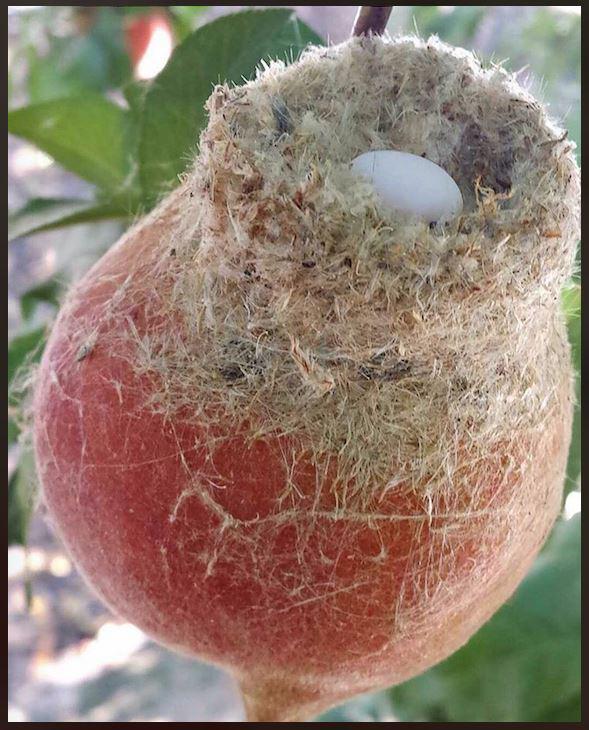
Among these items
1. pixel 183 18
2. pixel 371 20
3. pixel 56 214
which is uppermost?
pixel 183 18

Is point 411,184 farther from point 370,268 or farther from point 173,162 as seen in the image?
point 173,162

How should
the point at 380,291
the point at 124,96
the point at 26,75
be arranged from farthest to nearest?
1. the point at 26,75
2. the point at 124,96
3. the point at 380,291

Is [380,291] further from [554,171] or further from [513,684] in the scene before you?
[513,684]

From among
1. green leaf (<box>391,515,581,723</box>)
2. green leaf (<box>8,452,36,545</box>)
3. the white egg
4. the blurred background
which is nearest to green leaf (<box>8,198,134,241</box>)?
the blurred background

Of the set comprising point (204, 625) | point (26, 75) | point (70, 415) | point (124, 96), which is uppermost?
point (26, 75)

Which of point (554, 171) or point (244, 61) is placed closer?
point (554, 171)

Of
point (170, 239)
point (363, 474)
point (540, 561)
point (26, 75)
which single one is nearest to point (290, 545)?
point (363, 474)

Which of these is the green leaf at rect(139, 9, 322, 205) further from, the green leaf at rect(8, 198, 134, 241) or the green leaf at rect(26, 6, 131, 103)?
the green leaf at rect(26, 6, 131, 103)

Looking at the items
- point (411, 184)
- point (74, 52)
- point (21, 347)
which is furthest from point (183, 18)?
point (411, 184)
